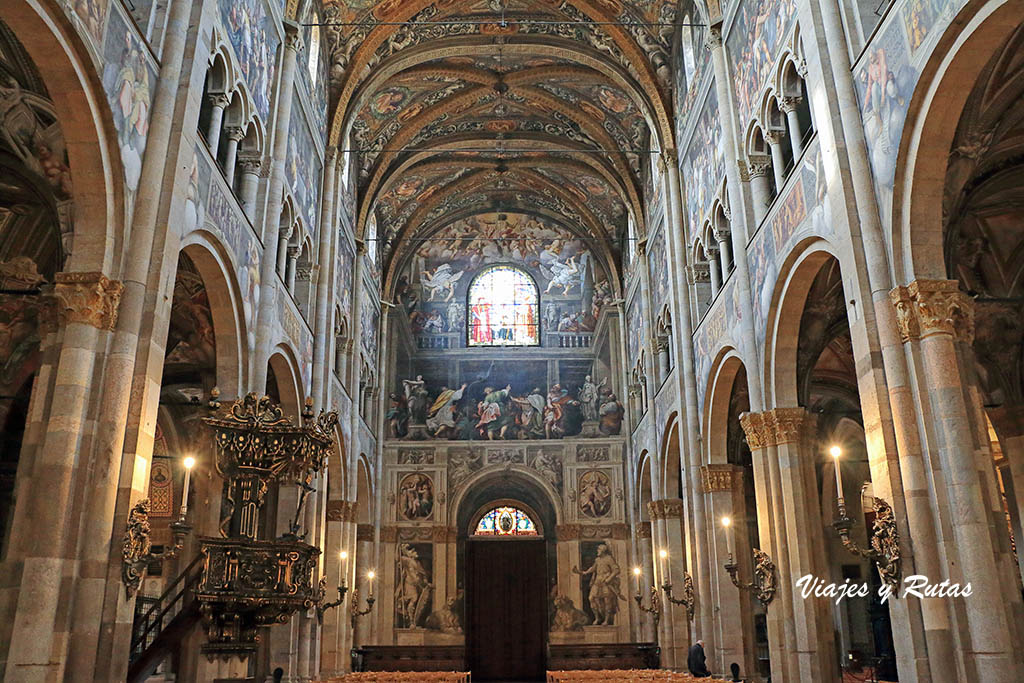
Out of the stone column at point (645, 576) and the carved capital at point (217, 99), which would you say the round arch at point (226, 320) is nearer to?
the carved capital at point (217, 99)

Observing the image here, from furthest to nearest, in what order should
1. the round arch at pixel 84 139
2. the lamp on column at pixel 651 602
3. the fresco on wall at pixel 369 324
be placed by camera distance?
1. the fresco on wall at pixel 369 324
2. the lamp on column at pixel 651 602
3. the round arch at pixel 84 139

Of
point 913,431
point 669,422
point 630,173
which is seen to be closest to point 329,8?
point 630,173

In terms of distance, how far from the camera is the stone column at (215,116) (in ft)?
42.9

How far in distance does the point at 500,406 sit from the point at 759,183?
17526 mm

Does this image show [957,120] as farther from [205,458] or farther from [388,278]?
[388,278]

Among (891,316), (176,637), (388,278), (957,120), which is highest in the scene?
(388,278)

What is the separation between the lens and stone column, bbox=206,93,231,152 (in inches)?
515

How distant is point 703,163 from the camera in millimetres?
19125

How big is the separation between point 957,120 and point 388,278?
24392 mm

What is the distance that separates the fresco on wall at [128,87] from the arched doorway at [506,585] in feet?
71.2

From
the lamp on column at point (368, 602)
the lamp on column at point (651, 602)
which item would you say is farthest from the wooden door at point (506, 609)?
the lamp on column at point (651, 602)

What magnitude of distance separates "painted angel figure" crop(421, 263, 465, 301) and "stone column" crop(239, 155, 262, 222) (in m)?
18.5

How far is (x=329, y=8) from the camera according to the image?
20.7 meters

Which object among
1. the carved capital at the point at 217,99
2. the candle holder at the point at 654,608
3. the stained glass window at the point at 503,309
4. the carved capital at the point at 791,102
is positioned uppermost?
the stained glass window at the point at 503,309
